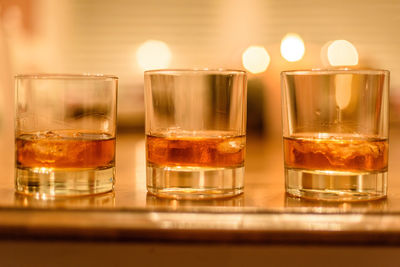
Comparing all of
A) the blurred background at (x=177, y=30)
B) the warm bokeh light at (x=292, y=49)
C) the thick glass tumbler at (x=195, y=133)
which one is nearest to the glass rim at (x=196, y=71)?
the thick glass tumbler at (x=195, y=133)

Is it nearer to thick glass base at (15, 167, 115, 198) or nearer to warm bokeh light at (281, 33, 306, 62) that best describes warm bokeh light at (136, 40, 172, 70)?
warm bokeh light at (281, 33, 306, 62)

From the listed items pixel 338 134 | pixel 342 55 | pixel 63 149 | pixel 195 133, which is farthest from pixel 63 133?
pixel 342 55

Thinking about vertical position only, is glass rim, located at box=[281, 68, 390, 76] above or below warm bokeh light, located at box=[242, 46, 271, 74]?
below

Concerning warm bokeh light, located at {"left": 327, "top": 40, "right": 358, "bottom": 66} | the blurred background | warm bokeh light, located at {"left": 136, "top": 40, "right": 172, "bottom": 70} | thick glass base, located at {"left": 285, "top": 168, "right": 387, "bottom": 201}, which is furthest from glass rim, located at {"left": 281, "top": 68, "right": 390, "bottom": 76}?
warm bokeh light, located at {"left": 136, "top": 40, "right": 172, "bottom": 70}

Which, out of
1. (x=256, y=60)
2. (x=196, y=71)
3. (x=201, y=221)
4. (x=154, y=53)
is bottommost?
(x=201, y=221)

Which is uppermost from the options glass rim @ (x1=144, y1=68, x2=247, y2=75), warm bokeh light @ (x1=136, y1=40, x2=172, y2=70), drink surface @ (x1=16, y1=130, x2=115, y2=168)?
warm bokeh light @ (x1=136, y1=40, x2=172, y2=70)

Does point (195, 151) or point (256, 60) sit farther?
point (256, 60)

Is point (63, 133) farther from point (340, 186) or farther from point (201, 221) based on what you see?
point (340, 186)

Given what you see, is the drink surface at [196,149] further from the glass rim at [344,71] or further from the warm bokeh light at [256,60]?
the warm bokeh light at [256,60]
